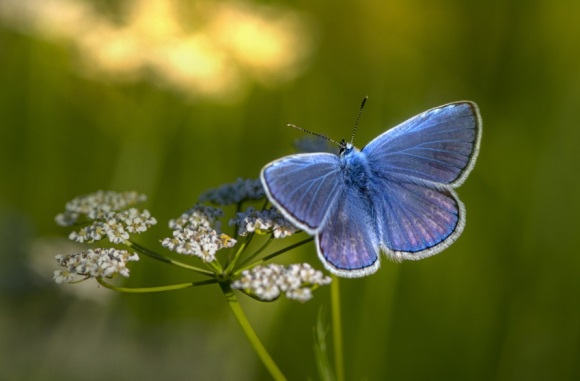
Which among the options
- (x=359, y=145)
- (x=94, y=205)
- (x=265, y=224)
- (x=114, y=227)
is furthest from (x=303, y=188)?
(x=359, y=145)

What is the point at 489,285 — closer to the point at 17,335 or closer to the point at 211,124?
the point at 211,124

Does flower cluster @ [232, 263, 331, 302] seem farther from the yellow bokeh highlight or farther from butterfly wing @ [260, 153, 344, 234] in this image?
the yellow bokeh highlight

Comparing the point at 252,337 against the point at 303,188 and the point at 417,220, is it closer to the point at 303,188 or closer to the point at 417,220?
the point at 303,188

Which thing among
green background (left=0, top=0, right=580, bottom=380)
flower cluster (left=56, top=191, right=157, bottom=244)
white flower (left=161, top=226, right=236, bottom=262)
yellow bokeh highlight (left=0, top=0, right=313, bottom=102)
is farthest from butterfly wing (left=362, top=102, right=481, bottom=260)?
yellow bokeh highlight (left=0, top=0, right=313, bottom=102)

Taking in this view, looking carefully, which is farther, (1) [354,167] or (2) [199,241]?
(1) [354,167]

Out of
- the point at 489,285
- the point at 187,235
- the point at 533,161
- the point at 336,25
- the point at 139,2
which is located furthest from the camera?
the point at 336,25

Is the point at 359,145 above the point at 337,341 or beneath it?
above

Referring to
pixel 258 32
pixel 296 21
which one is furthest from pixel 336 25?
pixel 258 32

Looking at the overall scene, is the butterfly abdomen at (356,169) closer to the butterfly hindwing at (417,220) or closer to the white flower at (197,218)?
the butterfly hindwing at (417,220)
